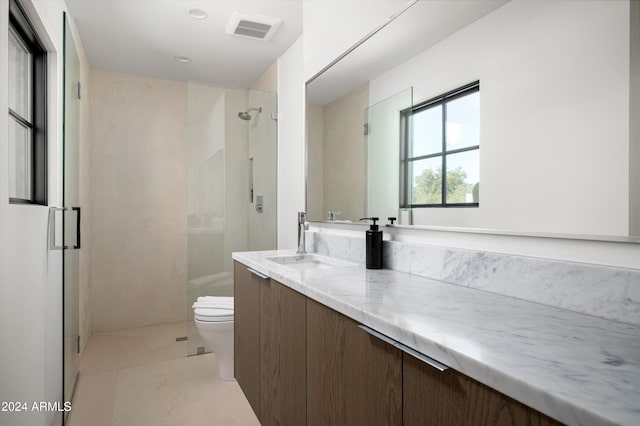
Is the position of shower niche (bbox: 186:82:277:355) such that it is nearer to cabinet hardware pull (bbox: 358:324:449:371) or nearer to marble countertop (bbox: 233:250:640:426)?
marble countertop (bbox: 233:250:640:426)

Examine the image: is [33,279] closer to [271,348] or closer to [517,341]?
[271,348]

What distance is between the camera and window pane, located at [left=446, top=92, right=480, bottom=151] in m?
1.21

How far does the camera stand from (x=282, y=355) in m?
1.43

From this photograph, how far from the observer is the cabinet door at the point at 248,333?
1722 mm

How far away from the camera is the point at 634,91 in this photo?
816 mm

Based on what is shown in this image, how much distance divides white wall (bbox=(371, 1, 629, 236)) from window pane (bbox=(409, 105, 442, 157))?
0.46 feet

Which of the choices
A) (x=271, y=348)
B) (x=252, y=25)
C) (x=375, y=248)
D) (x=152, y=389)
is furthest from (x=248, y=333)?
(x=252, y=25)

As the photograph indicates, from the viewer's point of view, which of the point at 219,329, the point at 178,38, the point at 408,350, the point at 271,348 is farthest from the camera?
the point at 178,38

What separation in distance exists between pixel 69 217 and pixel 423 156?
6.37 ft

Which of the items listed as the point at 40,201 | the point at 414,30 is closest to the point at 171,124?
the point at 40,201

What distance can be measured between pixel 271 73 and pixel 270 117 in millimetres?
478

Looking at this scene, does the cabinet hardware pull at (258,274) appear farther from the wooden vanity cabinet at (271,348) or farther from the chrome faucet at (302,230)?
the chrome faucet at (302,230)

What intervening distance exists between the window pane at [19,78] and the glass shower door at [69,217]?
0.22 metres

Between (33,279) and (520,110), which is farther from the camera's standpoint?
(33,279)
